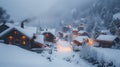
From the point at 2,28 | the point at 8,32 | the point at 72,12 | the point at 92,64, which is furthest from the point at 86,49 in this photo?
the point at 72,12

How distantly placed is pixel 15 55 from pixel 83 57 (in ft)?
149

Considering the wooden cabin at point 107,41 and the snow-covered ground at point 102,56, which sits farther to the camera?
the wooden cabin at point 107,41

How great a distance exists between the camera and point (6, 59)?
9.37 metres

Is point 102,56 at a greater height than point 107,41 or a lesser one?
lesser

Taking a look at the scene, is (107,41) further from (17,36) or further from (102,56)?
(17,36)

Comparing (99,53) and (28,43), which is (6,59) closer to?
(28,43)

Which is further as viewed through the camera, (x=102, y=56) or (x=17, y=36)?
(x=17, y=36)

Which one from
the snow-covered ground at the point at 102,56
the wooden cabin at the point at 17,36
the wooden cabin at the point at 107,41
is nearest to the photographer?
the snow-covered ground at the point at 102,56

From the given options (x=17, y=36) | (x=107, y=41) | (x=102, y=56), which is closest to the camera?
(x=102, y=56)

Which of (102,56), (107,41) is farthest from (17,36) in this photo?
(107,41)

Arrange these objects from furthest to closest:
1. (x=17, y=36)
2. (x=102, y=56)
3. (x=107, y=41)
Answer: (x=107, y=41) → (x=17, y=36) → (x=102, y=56)

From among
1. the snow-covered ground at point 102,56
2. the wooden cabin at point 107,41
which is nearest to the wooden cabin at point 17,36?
the snow-covered ground at point 102,56

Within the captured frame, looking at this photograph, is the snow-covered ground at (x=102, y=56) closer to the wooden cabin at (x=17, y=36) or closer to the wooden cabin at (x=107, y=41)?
the wooden cabin at (x=107, y=41)

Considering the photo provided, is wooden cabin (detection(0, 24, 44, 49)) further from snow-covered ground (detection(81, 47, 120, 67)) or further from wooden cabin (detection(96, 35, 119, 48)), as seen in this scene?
wooden cabin (detection(96, 35, 119, 48))
